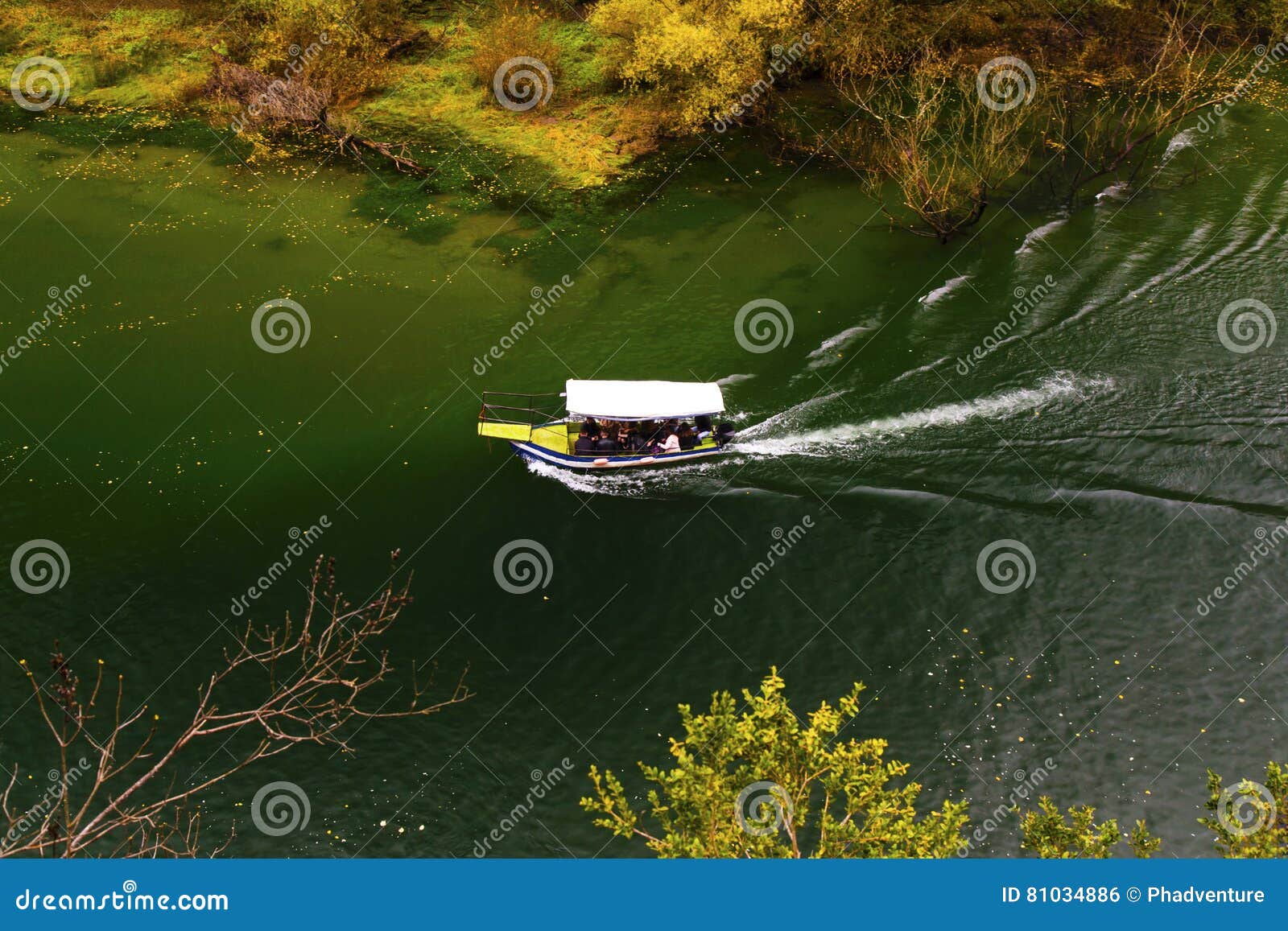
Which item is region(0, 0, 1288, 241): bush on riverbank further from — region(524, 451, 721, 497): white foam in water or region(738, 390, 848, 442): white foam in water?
region(524, 451, 721, 497): white foam in water

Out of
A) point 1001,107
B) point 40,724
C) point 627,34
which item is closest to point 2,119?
A: point 627,34

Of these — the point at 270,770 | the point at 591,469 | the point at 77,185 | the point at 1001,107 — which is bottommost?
the point at 270,770

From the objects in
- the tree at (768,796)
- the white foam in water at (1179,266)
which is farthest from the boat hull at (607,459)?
the white foam in water at (1179,266)

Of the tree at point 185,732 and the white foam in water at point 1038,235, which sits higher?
the white foam in water at point 1038,235

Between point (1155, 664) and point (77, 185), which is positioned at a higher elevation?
point (77, 185)

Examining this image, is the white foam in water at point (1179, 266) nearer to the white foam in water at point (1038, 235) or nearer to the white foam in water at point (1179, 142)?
the white foam in water at point (1038, 235)

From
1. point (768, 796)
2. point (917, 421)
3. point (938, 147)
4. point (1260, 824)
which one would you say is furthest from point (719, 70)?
point (1260, 824)

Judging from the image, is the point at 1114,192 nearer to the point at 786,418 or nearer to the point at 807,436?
the point at 786,418

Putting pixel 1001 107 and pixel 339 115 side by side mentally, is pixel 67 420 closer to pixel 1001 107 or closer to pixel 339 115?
pixel 339 115
